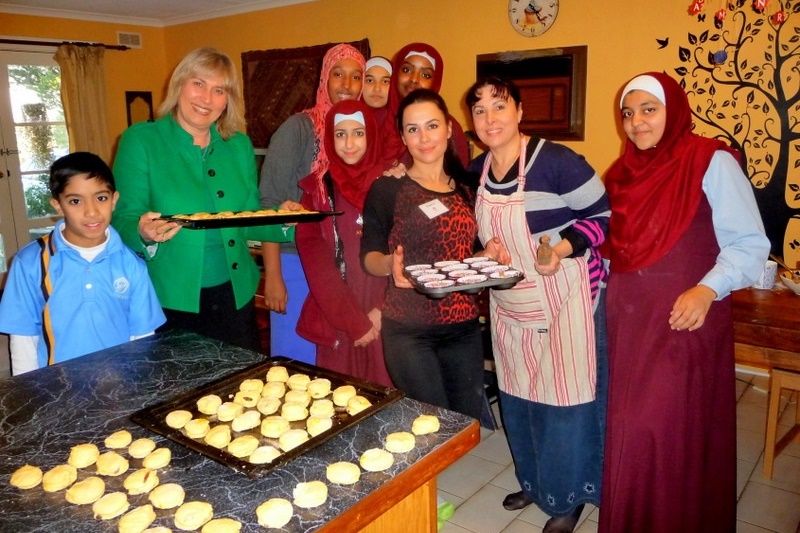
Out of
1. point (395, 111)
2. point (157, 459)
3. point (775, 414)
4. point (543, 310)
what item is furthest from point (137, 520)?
point (775, 414)

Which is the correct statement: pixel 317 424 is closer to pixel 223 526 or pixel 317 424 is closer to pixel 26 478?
pixel 223 526

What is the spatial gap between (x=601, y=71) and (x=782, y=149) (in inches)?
Result: 50.1

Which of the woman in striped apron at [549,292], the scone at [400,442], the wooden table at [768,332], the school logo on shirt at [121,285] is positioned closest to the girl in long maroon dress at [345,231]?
the woman in striped apron at [549,292]

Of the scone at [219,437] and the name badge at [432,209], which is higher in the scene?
the name badge at [432,209]

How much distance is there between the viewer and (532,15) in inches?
172

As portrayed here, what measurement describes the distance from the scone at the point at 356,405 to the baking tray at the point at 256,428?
0.05 ft

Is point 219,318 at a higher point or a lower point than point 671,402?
higher

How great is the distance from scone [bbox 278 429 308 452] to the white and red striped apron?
1.06 meters

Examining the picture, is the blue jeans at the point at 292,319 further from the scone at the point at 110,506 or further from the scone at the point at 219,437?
the scone at the point at 110,506

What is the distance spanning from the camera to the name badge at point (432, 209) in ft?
6.59

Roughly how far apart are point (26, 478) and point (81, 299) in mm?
847

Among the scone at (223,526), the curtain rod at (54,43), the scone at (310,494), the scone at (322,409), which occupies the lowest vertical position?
the scone at (223,526)

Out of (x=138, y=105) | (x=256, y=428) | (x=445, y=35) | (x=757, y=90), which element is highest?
(x=445, y=35)

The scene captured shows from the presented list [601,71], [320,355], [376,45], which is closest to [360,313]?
[320,355]
